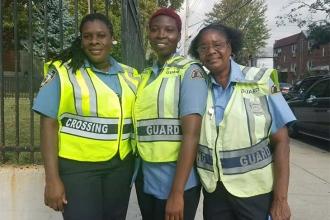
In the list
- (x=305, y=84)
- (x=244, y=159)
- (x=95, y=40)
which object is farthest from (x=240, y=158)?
(x=305, y=84)

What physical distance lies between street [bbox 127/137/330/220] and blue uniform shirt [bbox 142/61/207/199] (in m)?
1.94

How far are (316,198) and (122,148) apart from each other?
381 centimetres

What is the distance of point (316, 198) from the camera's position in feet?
18.9

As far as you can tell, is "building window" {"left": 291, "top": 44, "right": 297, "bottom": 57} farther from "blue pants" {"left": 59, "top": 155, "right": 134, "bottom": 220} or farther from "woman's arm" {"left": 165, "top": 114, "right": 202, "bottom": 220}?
"woman's arm" {"left": 165, "top": 114, "right": 202, "bottom": 220}

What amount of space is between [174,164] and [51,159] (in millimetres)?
673

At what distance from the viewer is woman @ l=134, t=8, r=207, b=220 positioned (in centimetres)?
240

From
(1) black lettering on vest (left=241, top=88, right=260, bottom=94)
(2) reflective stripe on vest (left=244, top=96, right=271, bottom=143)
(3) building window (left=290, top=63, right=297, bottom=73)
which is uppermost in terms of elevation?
(3) building window (left=290, top=63, right=297, bottom=73)

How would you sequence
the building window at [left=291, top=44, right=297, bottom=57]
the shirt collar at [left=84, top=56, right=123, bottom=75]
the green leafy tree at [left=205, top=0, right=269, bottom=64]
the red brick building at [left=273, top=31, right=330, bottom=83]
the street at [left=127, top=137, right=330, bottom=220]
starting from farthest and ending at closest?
the building window at [left=291, top=44, right=297, bottom=57] → the red brick building at [left=273, top=31, right=330, bottom=83] → the green leafy tree at [left=205, top=0, right=269, bottom=64] → the street at [left=127, top=137, right=330, bottom=220] → the shirt collar at [left=84, top=56, right=123, bottom=75]

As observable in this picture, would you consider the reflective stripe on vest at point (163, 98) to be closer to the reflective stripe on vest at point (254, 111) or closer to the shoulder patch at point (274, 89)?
the reflective stripe on vest at point (254, 111)

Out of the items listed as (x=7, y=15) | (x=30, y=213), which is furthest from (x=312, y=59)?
(x=30, y=213)

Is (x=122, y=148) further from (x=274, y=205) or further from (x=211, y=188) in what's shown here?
(x=274, y=205)

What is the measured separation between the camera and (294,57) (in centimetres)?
6322

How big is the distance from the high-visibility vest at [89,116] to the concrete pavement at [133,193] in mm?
1472

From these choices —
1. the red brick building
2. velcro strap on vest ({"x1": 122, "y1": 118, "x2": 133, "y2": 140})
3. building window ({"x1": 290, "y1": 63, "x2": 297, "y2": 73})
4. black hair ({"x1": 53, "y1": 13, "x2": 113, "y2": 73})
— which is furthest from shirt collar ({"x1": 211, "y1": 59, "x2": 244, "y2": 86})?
building window ({"x1": 290, "y1": 63, "x2": 297, "y2": 73})
